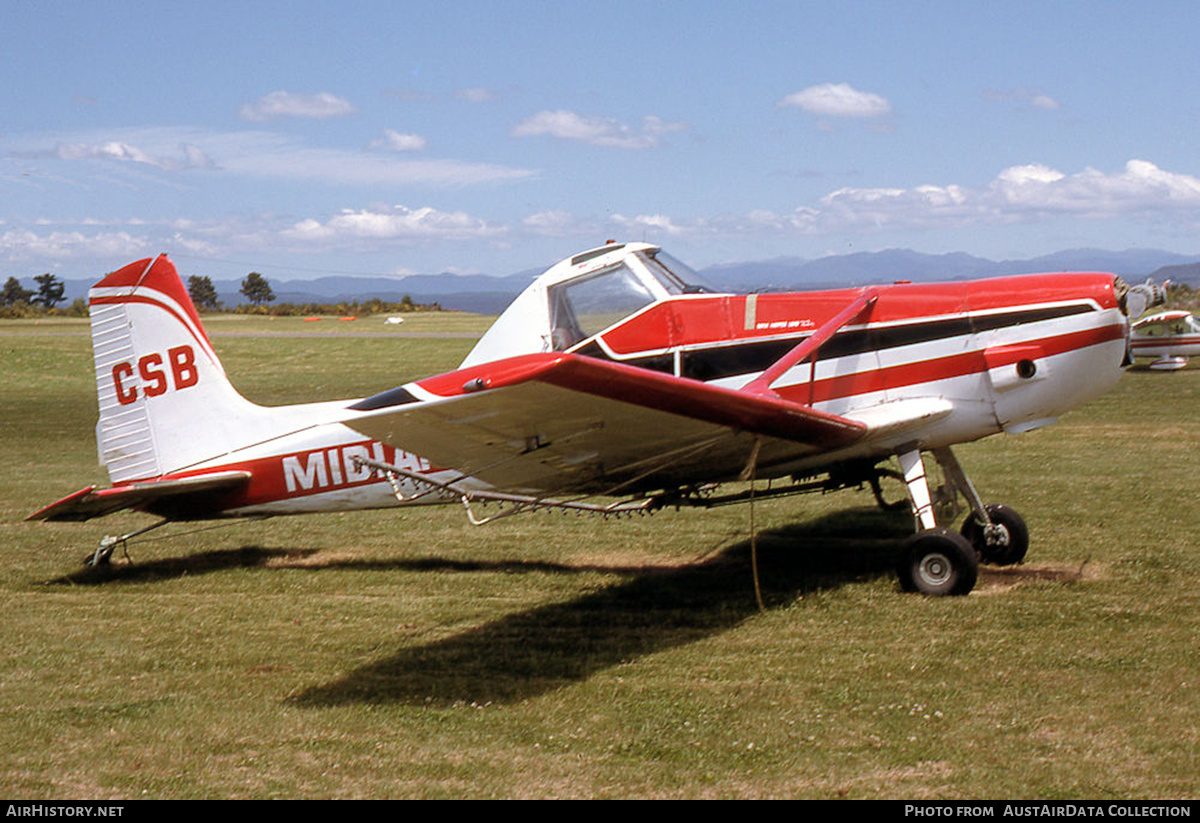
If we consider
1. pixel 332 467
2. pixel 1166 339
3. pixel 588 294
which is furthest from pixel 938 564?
pixel 1166 339

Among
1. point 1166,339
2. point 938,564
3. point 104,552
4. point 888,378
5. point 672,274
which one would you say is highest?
point 672,274

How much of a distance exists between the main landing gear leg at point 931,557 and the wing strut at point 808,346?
108cm

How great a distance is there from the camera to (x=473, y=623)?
7230 millimetres

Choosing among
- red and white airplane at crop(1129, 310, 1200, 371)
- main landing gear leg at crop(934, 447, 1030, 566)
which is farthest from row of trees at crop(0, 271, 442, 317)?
main landing gear leg at crop(934, 447, 1030, 566)

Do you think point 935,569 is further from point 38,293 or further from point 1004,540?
point 38,293

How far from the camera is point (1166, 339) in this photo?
26266 millimetres

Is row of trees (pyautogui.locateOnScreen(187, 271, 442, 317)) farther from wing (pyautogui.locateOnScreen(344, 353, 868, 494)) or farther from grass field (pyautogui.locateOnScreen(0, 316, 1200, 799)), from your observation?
→ wing (pyautogui.locateOnScreen(344, 353, 868, 494))

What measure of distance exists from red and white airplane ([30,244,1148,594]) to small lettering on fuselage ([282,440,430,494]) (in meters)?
0.02

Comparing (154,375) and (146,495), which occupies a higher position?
(154,375)

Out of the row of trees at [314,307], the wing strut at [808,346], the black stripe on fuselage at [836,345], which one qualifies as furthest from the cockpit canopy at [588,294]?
the row of trees at [314,307]

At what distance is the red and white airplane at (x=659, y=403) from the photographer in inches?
235

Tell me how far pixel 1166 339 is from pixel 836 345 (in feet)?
74.0

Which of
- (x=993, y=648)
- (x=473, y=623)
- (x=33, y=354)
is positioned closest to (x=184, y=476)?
(x=473, y=623)
